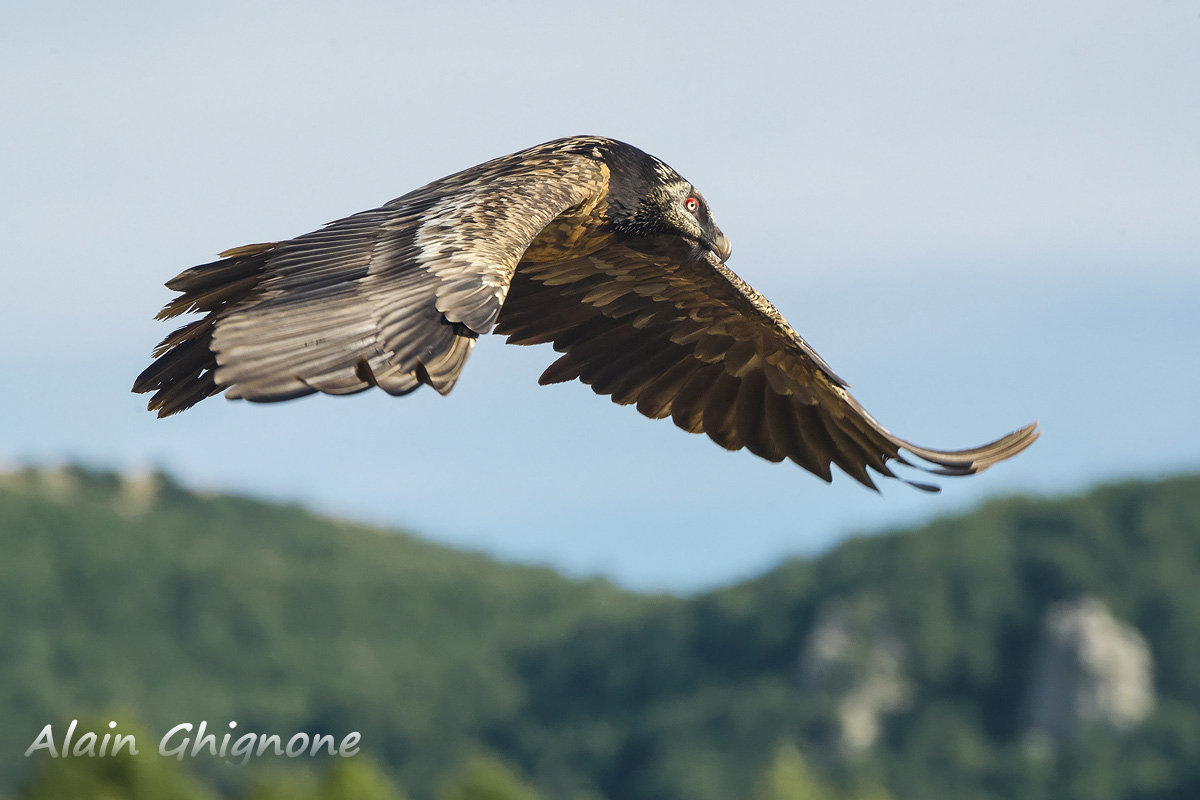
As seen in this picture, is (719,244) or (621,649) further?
(621,649)

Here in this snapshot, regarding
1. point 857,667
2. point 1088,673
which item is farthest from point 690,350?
point 857,667

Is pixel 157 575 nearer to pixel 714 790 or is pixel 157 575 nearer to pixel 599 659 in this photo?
pixel 599 659

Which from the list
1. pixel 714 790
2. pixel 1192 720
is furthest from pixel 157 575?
pixel 1192 720

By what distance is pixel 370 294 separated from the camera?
6898 mm

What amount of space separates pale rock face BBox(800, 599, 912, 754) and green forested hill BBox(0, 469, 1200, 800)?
0.77 feet

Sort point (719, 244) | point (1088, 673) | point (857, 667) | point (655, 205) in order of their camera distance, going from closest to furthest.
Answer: point (655, 205), point (719, 244), point (1088, 673), point (857, 667)

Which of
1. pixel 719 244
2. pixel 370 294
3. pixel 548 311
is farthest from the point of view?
pixel 548 311

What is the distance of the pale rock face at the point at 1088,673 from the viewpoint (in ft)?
363

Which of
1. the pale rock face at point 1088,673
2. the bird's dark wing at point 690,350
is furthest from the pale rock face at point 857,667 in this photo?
the bird's dark wing at point 690,350

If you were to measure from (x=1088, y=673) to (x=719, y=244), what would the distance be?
10991 centimetres

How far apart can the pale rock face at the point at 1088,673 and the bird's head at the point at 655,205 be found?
107 m

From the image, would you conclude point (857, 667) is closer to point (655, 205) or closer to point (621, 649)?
Result: point (621, 649)

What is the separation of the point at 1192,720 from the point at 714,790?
107 feet

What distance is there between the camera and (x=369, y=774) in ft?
135
